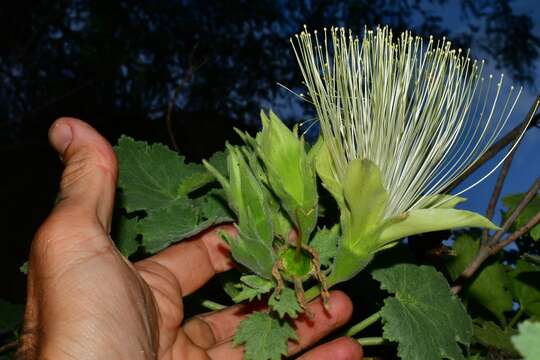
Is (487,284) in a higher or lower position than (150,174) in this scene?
lower

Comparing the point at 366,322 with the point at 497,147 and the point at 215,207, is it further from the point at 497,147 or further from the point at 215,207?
the point at 497,147

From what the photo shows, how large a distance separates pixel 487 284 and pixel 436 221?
657mm

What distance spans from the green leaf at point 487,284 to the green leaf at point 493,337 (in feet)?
0.40

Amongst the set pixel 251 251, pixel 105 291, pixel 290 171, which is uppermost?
pixel 290 171

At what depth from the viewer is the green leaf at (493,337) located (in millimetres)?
1376

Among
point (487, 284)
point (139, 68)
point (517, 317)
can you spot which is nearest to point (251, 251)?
point (487, 284)

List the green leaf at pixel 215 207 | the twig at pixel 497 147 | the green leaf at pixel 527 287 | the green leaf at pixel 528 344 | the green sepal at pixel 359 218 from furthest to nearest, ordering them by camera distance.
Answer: the green leaf at pixel 527 287, the twig at pixel 497 147, the green leaf at pixel 215 207, the green sepal at pixel 359 218, the green leaf at pixel 528 344

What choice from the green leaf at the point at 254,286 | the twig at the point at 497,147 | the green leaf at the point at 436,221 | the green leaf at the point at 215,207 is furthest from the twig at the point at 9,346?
the twig at the point at 497,147

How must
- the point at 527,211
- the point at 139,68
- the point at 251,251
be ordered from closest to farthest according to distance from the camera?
the point at 251,251
the point at 527,211
the point at 139,68

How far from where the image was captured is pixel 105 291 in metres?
1.12

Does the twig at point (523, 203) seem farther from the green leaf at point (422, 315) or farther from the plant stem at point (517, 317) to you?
the plant stem at point (517, 317)

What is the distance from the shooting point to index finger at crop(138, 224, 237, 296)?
4.57 ft

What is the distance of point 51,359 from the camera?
3.43 ft

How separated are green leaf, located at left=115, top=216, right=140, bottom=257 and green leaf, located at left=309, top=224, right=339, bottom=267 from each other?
46cm
